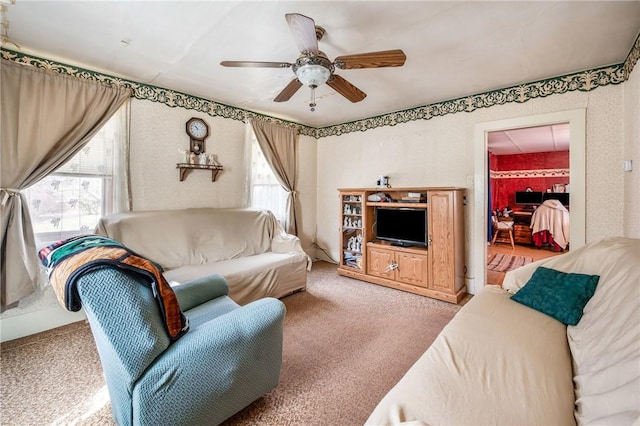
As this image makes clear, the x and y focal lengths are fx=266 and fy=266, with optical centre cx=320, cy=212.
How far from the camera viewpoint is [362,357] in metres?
2.10

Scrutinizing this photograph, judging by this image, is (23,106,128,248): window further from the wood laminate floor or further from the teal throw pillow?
the wood laminate floor

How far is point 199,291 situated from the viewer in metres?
2.00

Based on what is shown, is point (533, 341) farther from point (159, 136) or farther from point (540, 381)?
point (159, 136)

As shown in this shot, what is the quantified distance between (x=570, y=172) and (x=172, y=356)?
3858 mm

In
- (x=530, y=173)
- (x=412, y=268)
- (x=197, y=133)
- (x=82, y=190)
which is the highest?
(x=197, y=133)

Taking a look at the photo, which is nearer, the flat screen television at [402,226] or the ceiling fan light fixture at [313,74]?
the ceiling fan light fixture at [313,74]

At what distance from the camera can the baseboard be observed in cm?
232

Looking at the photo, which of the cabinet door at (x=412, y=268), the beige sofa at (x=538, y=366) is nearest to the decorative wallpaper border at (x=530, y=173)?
the cabinet door at (x=412, y=268)

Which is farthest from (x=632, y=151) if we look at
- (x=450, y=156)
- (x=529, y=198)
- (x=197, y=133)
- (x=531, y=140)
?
(x=529, y=198)

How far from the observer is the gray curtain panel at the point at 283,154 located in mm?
4059

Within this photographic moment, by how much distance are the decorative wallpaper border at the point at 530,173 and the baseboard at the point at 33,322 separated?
7585mm

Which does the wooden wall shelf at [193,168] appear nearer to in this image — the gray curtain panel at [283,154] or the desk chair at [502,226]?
the gray curtain panel at [283,154]

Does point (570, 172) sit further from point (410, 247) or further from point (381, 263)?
point (381, 263)

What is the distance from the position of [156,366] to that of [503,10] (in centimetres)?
290
